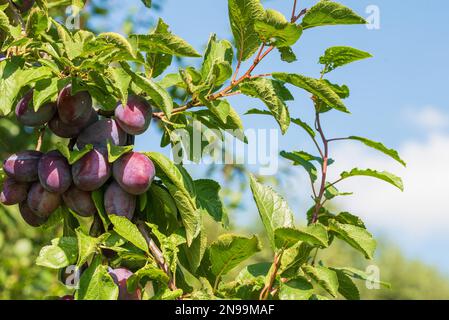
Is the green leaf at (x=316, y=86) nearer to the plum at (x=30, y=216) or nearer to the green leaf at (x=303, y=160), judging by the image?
the green leaf at (x=303, y=160)

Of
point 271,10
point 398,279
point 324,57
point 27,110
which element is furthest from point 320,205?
point 398,279

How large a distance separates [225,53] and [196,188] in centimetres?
25

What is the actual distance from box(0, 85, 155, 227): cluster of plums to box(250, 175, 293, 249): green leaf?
167 millimetres

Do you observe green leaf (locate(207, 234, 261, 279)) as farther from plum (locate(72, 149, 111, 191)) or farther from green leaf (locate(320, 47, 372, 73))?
green leaf (locate(320, 47, 372, 73))

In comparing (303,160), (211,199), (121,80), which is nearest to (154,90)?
(121,80)

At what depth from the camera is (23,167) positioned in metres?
1.06

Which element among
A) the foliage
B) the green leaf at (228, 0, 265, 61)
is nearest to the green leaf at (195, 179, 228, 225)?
the foliage

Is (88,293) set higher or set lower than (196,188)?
lower

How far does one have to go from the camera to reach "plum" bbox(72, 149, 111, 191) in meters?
0.99

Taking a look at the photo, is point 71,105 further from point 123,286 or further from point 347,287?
point 347,287

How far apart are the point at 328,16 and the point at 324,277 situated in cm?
40
